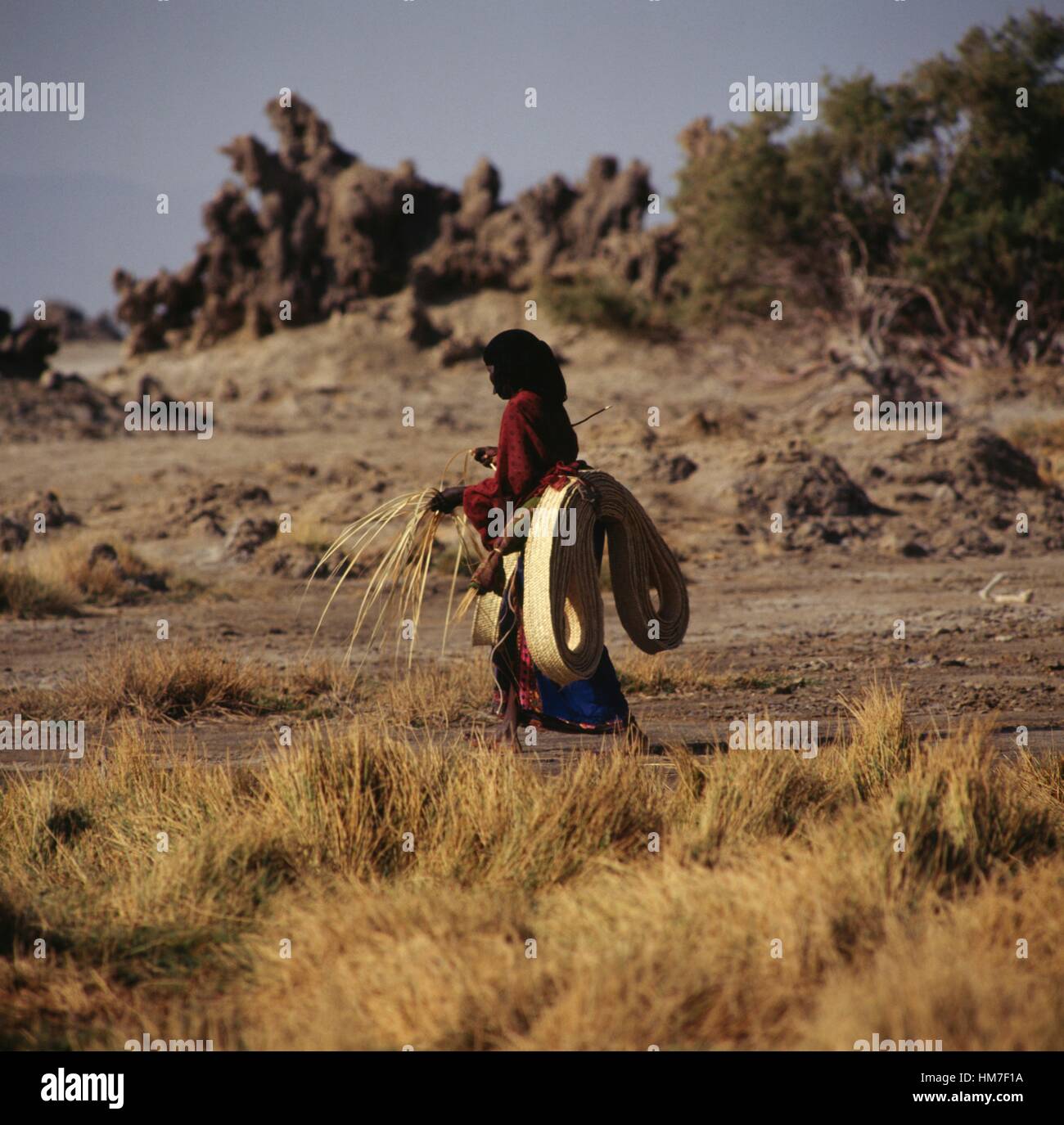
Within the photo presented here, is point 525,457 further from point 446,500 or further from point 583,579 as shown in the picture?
point 583,579

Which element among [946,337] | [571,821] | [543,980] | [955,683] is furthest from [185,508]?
[946,337]

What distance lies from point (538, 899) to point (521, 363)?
228 cm

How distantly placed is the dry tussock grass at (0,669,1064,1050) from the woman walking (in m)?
0.48

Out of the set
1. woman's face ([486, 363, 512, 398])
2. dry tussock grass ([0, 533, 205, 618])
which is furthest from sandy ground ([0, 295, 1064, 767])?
woman's face ([486, 363, 512, 398])

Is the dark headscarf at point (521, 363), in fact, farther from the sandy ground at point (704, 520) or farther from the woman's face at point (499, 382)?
the sandy ground at point (704, 520)

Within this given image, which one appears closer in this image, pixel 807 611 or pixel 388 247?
pixel 807 611

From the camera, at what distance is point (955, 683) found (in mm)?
7023

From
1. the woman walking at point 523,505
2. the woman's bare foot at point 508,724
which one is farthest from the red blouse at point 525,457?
the woman's bare foot at point 508,724

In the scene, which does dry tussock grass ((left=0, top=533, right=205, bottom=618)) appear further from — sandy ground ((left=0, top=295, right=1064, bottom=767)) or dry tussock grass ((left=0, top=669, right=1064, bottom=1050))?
dry tussock grass ((left=0, top=669, right=1064, bottom=1050))

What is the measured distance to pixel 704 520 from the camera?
43.1ft

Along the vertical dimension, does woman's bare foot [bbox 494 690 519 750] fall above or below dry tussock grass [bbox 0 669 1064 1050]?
above

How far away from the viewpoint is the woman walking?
203 inches
